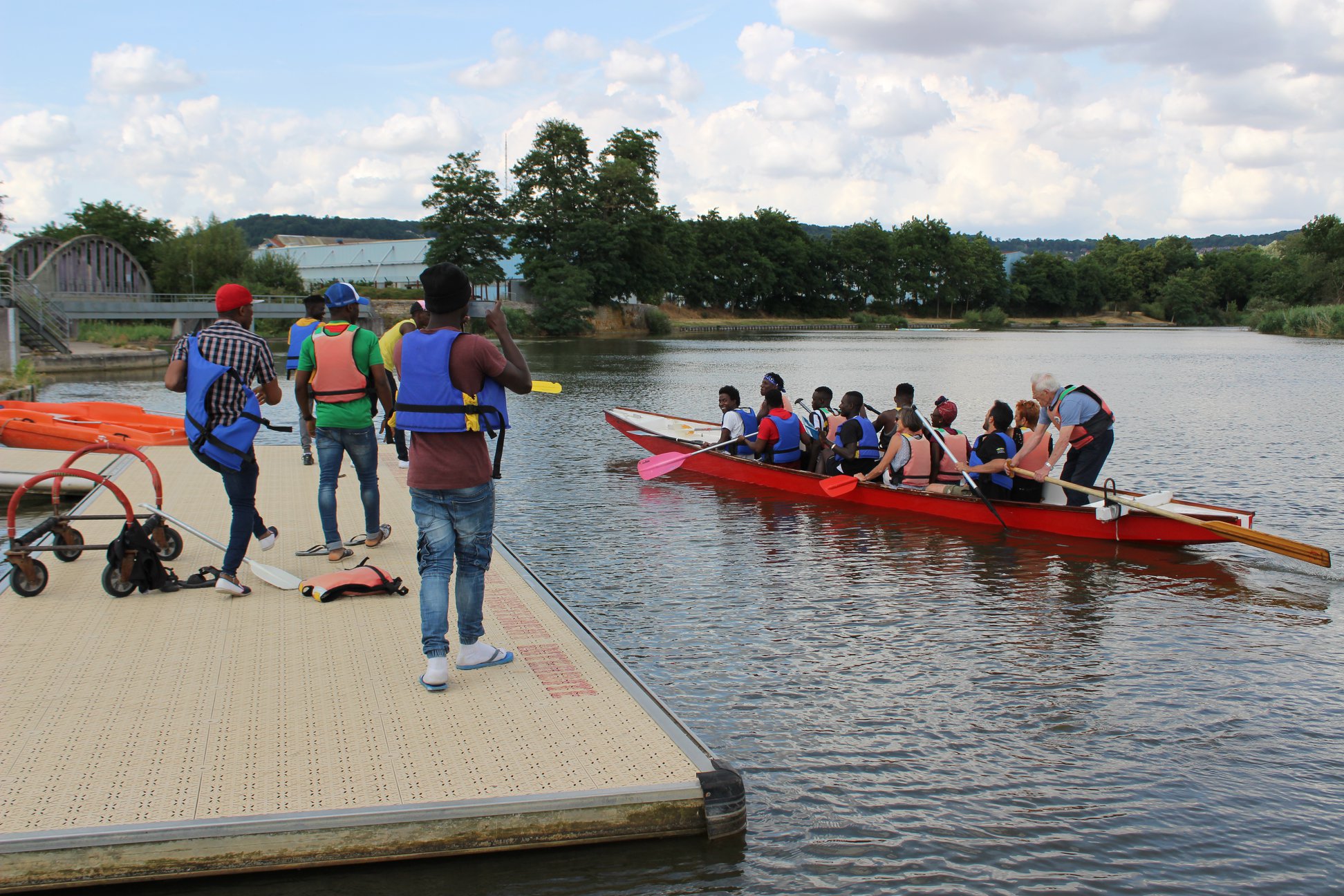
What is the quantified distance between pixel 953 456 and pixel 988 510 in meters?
0.83

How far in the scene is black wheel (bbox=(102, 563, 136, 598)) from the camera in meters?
6.68

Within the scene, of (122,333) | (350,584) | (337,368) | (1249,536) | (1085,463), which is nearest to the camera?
(350,584)

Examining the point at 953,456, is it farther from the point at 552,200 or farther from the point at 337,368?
the point at 552,200

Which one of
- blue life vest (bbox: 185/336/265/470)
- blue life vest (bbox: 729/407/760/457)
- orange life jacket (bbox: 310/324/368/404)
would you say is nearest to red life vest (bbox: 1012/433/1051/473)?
blue life vest (bbox: 729/407/760/457)

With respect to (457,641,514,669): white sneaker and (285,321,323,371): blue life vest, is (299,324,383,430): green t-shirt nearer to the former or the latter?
(285,321,323,371): blue life vest

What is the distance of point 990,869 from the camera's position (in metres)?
4.62

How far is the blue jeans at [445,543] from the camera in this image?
5.08 m

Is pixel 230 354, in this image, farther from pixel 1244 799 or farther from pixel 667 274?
pixel 667 274

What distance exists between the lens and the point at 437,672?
5152 millimetres

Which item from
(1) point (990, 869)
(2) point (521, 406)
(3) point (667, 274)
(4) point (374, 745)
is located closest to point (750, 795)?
(1) point (990, 869)

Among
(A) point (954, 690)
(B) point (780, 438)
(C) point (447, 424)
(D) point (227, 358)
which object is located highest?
(D) point (227, 358)

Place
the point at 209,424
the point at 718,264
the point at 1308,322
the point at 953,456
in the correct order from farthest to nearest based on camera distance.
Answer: the point at 718,264
the point at 1308,322
the point at 953,456
the point at 209,424

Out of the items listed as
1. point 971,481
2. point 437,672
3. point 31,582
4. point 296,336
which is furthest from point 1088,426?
point 31,582

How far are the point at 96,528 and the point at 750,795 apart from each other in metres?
6.89
